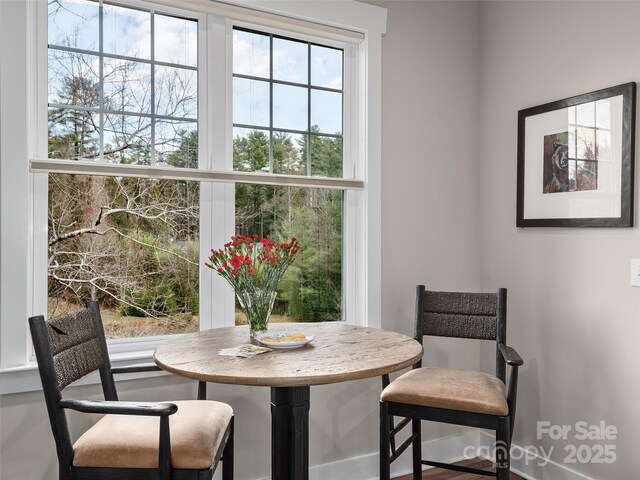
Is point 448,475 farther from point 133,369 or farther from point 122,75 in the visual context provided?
point 122,75

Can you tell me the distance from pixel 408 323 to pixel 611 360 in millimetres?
984

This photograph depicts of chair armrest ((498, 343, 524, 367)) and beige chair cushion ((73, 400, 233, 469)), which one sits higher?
chair armrest ((498, 343, 524, 367))

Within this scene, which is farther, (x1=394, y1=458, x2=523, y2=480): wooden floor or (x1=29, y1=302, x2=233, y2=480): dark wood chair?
(x1=394, y1=458, x2=523, y2=480): wooden floor

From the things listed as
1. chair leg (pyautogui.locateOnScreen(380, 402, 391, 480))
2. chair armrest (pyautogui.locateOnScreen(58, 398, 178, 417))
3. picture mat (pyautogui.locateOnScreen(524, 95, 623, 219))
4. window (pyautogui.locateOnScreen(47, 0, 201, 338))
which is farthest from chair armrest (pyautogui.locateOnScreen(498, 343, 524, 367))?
window (pyautogui.locateOnScreen(47, 0, 201, 338))

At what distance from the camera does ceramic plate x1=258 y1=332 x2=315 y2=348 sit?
5.88 ft

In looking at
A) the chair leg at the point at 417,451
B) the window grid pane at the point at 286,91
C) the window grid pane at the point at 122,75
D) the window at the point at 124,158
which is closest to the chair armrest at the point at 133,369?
the window at the point at 124,158

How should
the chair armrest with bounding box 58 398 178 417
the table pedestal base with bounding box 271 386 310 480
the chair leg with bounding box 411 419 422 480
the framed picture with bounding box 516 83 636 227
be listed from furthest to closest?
the chair leg with bounding box 411 419 422 480, the framed picture with bounding box 516 83 636 227, the table pedestal base with bounding box 271 386 310 480, the chair armrest with bounding box 58 398 178 417

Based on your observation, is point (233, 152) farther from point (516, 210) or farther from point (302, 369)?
point (516, 210)

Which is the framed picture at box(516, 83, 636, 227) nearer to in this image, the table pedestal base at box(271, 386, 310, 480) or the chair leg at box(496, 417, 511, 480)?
Answer: the chair leg at box(496, 417, 511, 480)

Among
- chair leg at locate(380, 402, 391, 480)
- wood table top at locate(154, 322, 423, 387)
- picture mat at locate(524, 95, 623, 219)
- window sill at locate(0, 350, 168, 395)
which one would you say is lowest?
chair leg at locate(380, 402, 391, 480)

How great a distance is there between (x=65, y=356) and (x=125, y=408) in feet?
1.16

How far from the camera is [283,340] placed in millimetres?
1838

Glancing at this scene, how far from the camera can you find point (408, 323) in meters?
2.79

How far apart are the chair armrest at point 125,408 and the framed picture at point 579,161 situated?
6.65ft
